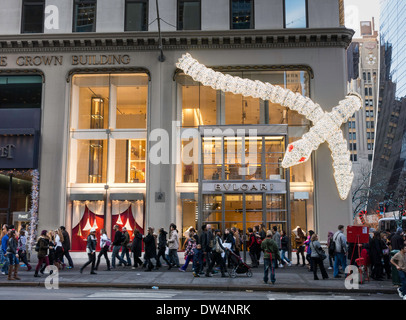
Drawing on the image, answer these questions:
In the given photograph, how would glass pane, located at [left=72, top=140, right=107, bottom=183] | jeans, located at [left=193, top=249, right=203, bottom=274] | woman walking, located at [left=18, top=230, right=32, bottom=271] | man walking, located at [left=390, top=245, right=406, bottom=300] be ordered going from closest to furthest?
man walking, located at [left=390, top=245, right=406, bottom=300] → jeans, located at [left=193, top=249, right=203, bottom=274] → woman walking, located at [left=18, top=230, right=32, bottom=271] → glass pane, located at [left=72, top=140, right=107, bottom=183]

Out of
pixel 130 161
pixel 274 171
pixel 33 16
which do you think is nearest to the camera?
pixel 274 171

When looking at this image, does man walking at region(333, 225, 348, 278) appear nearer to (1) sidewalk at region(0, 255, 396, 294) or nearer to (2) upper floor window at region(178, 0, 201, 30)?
(1) sidewalk at region(0, 255, 396, 294)

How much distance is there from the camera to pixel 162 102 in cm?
2292

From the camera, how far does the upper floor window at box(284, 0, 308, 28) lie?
23203 mm

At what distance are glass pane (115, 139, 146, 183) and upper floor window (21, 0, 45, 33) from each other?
26.6ft

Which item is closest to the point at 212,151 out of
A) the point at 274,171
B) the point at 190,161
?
the point at 190,161

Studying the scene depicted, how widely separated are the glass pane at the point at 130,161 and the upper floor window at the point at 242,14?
8280 millimetres

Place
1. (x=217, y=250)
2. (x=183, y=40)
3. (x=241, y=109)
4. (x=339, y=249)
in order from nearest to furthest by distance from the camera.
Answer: (x=217, y=250) → (x=339, y=249) → (x=241, y=109) → (x=183, y=40)

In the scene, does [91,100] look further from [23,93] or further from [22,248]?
[22,248]

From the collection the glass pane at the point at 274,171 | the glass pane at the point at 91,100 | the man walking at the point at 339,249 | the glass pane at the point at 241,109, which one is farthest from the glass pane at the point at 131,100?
the man walking at the point at 339,249

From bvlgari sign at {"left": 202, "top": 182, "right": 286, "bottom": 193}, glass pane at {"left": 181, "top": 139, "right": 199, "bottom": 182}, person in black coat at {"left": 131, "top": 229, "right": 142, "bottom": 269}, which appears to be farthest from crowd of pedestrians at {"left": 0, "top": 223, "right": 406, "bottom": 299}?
glass pane at {"left": 181, "top": 139, "right": 199, "bottom": 182}

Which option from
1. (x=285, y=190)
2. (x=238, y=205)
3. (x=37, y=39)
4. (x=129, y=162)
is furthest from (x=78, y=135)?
(x=285, y=190)

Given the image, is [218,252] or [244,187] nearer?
[218,252]

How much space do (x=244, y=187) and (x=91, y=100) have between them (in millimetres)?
9872
